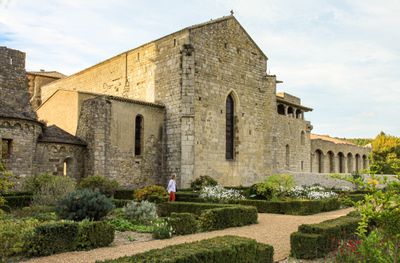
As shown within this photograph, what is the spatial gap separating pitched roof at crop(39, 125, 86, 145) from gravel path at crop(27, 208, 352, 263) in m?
11.3

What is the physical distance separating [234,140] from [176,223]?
15365 mm

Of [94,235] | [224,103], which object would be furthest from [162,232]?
[224,103]

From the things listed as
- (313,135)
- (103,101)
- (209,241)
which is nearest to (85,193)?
(209,241)

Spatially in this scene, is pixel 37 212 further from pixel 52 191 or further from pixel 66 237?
pixel 66 237

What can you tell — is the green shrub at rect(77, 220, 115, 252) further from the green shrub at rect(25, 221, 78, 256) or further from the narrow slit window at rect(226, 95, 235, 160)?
the narrow slit window at rect(226, 95, 235, 160)

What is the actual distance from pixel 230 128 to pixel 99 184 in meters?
9.99

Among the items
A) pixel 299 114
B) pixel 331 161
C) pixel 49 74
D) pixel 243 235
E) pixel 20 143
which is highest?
pixel 49 74

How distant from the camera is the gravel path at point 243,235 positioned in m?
8.38

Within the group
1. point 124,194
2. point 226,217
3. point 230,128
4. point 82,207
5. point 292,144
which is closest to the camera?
point 82,207

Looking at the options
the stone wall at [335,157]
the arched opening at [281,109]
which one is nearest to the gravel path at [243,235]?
the arched opening at [281,109]

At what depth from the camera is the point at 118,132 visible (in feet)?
74.7

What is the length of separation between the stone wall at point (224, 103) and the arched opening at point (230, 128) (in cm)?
25

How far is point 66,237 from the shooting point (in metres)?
8.93

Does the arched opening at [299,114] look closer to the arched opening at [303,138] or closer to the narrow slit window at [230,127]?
the arched opening at [303,138]
